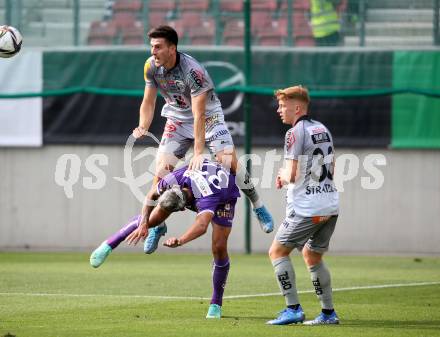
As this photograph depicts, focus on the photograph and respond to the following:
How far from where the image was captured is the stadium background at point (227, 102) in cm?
1850

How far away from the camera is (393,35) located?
18656mm

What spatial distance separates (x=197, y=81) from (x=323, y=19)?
848 cm

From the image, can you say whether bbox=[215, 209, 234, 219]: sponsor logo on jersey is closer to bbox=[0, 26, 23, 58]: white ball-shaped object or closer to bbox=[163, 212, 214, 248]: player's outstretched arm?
bbox=[163, 212, 214, 248]: player's outstretched arm

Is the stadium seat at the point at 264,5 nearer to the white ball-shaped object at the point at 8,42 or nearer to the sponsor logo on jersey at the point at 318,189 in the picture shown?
the white ball-shaped object at the point at 8,42

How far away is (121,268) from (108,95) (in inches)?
174

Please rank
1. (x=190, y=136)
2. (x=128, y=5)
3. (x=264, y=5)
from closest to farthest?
(x=190, y=136), (x=264, y=5), (x=128, y=5)

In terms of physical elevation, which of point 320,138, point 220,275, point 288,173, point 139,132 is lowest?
point 220,275

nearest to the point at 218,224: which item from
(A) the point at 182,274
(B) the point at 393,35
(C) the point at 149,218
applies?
(C) the point at 149,218

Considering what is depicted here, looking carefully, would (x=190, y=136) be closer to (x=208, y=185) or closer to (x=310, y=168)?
(x=208, y=185)

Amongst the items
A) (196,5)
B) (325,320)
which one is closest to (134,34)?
(196,5)

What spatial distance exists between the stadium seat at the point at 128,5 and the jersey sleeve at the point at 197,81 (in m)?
9.00

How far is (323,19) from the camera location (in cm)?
1898

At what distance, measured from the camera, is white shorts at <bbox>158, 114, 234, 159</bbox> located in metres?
11.7

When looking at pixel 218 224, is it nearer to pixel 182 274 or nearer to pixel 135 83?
pixel 182 274
